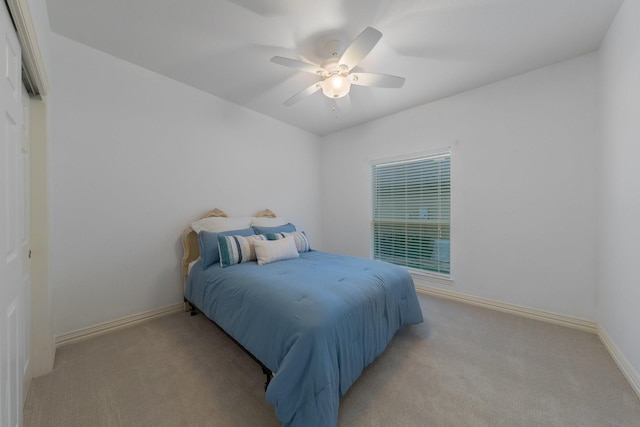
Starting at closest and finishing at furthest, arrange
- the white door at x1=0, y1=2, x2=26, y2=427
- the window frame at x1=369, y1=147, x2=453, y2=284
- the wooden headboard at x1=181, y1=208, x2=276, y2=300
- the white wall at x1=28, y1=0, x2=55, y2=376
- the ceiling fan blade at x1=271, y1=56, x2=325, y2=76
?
the white door at x1=0, y1=2, x2=26, y2=427 → the white wall at x1=28, y1=0, x2=55, y2=376 → the ceiling fan blade at x1=271, y1=56, x2=325, y2=76 → the wooden headboard at x1=181, y1=208, x2=276, y2=300 → the window frame at x1=369, y1=147, x2=453, y2=284

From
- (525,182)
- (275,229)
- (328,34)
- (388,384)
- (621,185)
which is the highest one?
(328,34)

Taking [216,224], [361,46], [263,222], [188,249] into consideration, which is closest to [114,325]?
[188,249]

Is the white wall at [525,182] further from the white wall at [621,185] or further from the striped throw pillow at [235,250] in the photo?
the striped throw pillow at [235,250]

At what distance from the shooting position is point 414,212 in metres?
3.34

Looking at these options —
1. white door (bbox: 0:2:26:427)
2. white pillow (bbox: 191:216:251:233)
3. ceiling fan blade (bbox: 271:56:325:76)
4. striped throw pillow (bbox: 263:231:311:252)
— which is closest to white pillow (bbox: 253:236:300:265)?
striped throw pillow (bbox: 263:231:311:252)

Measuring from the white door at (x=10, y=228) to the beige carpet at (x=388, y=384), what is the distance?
1.64ft

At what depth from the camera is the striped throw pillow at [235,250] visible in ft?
7.41

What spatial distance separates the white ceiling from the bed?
5.71ft

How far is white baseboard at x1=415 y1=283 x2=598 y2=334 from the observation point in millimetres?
2194

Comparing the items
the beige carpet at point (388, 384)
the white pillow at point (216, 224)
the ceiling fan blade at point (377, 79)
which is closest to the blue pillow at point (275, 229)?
the white pillow at point (216, 224)

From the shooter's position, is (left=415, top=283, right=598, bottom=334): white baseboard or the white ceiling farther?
(left=415, top=283, right=598, bottom=334): white baseboard

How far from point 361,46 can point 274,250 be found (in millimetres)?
1908

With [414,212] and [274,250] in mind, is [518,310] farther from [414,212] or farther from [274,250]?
[274,250]

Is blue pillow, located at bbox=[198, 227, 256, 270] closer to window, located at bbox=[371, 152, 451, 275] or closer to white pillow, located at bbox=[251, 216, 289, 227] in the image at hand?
white pillow, located at bbox=[251, 216, 289, 227]
